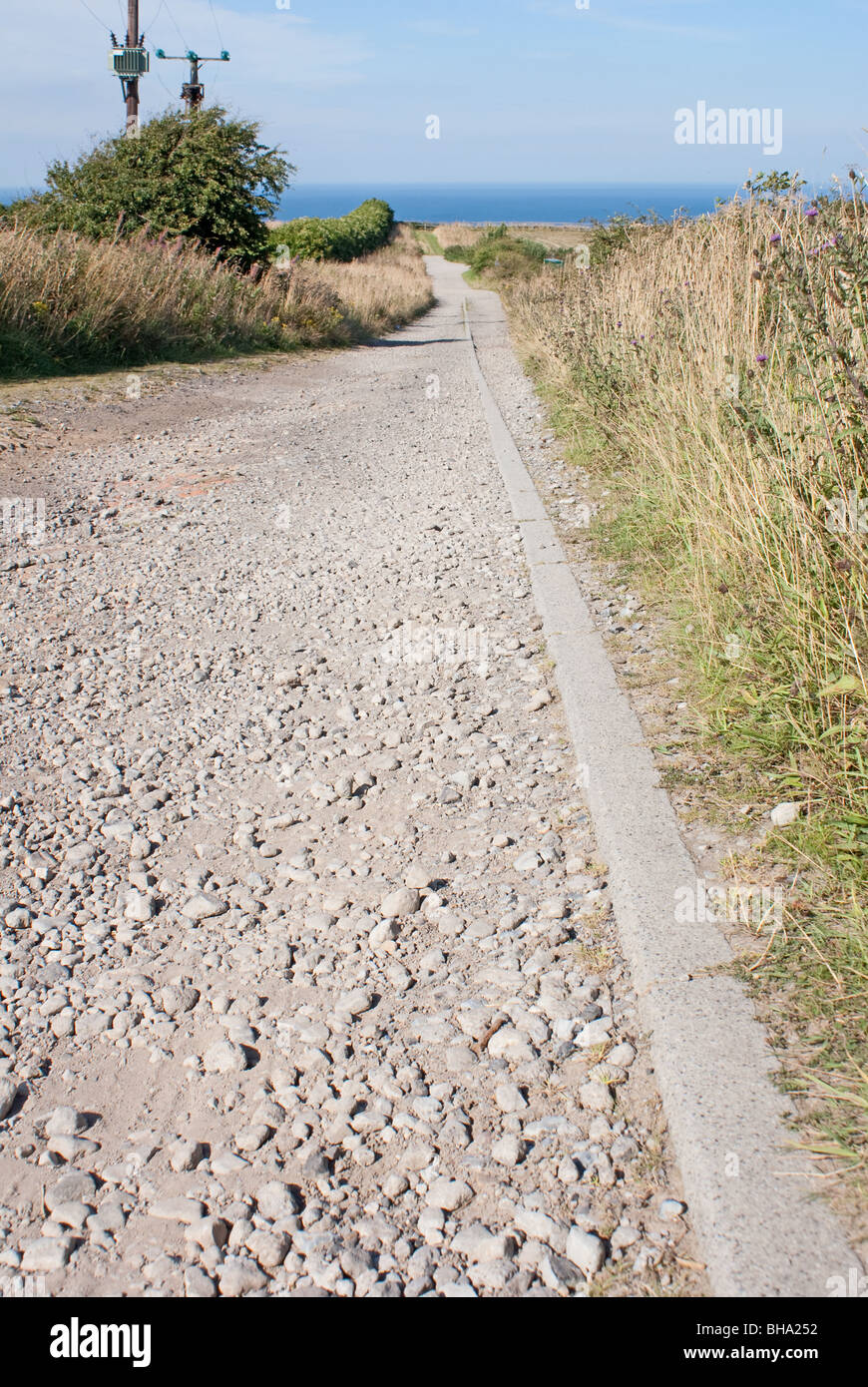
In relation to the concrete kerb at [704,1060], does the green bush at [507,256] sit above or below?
above

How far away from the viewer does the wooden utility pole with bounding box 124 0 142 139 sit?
17.1 m

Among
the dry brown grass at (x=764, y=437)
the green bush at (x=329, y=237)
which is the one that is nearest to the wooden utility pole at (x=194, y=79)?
the green bush at (x=329, y=237)

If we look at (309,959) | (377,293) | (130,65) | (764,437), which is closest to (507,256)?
(377,293)

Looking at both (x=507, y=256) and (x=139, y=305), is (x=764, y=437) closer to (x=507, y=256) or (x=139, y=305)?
(x=139, y=305)

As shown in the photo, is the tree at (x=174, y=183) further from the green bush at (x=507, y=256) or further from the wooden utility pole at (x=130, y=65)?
the green bush at (x=507, y=256)

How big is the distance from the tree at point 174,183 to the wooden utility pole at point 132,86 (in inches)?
15.2

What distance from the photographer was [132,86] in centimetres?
1777

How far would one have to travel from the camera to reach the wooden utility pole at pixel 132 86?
17.1 metres

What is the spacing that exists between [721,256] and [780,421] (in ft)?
A: 9.85

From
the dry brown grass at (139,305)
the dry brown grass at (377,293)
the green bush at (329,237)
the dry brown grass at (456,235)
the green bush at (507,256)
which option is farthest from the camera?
the dry brown grass at (456,235)

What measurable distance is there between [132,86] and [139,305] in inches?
296

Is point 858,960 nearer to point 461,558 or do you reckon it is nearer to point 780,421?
point 780,421

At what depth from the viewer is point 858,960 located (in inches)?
88.1
